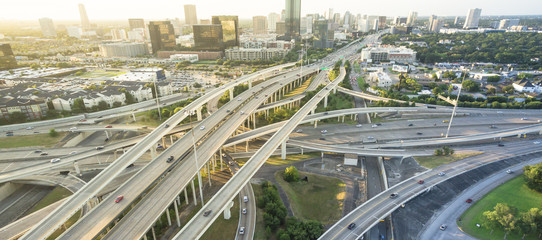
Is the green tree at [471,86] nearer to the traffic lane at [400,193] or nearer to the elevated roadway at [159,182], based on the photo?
the traffic lane at [400,193]

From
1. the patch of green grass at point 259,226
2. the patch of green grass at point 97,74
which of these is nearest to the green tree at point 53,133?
the patch of green grass at point 259,226

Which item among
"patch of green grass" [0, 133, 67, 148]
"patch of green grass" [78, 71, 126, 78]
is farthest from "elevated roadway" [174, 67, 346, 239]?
"patch of green grass" [78, 71, 126, 78]

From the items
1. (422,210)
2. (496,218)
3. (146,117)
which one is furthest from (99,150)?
(496,218)

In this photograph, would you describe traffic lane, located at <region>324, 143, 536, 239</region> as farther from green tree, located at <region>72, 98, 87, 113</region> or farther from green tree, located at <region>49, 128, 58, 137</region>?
green tree, located at <region>72, 98, 87, 113</region>

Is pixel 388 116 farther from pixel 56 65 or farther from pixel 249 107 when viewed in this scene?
pixel 56 65

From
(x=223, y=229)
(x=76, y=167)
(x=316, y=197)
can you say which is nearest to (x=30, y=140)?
(x=76, y=167)

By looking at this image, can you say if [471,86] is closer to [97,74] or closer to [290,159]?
[290,159]
